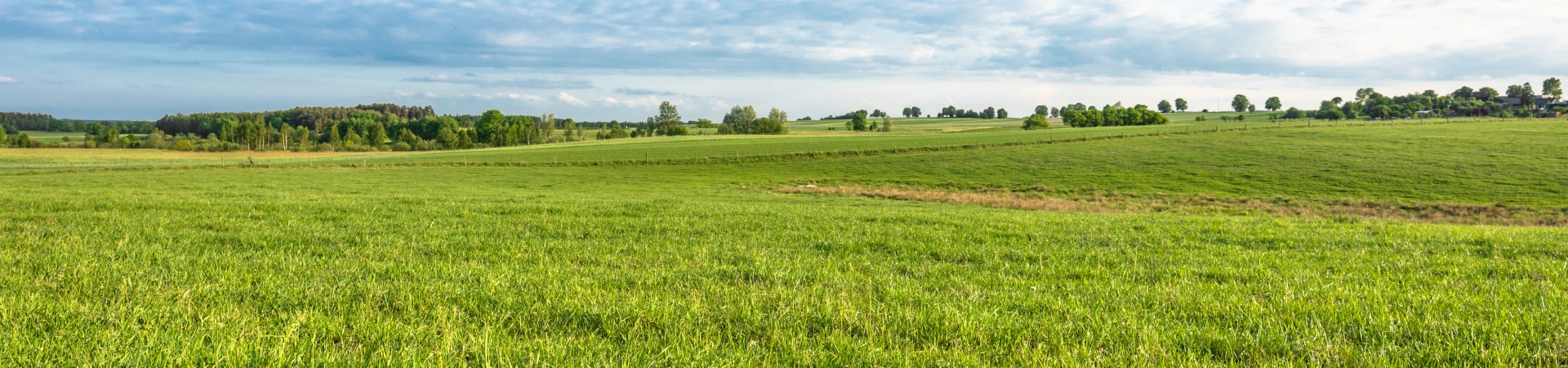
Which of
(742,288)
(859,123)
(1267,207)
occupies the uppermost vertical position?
(859,123)

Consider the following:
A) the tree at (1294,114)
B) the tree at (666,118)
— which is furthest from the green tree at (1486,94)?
the tree at (666,118)

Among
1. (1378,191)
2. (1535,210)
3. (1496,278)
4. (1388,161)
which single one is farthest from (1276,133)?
(1496,278)

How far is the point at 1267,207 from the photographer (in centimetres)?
3266

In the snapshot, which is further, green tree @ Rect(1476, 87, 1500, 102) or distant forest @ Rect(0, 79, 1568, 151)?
green tree @ Rect(1476, 87, 1500, 102)

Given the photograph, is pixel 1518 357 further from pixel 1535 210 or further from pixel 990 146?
pixel 990 146

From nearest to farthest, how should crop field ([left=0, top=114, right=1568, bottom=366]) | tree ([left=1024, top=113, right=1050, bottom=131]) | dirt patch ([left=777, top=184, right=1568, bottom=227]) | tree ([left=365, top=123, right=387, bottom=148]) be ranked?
crop field ([left=0, top=114, right=1568, bottom=366])
dirt patch ([left=777, top=184, right=1568, bottom=227])
tree ([left=365, top=123, right=387, bottom=148])
tree ([left=1024, top=113, right=1050, bottom=131])

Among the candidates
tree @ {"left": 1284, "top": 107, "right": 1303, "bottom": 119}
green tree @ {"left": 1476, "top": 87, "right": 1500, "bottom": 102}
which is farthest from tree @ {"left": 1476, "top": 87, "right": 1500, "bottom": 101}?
tree @ {"left": 1284, "top": 107, "right": 1303, "bottom": 119}

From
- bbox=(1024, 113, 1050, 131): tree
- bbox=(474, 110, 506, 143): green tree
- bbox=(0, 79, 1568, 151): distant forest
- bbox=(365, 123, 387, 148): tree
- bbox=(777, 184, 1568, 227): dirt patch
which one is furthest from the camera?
bbox=(1024, 113, 1050, 131): tree

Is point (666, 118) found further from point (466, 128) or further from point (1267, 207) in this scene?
point (1267, 207)

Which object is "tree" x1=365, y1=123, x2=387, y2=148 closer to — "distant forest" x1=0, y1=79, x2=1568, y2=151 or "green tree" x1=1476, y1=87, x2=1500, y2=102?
"distant forest" x1=0, y1=79, x2=1568, y2=151

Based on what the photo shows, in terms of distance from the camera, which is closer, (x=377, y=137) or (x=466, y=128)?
(x=377, y=137)

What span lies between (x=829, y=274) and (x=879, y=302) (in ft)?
4.72

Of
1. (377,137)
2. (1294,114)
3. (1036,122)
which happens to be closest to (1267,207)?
(1036,122)

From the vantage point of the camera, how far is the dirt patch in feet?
94.7
